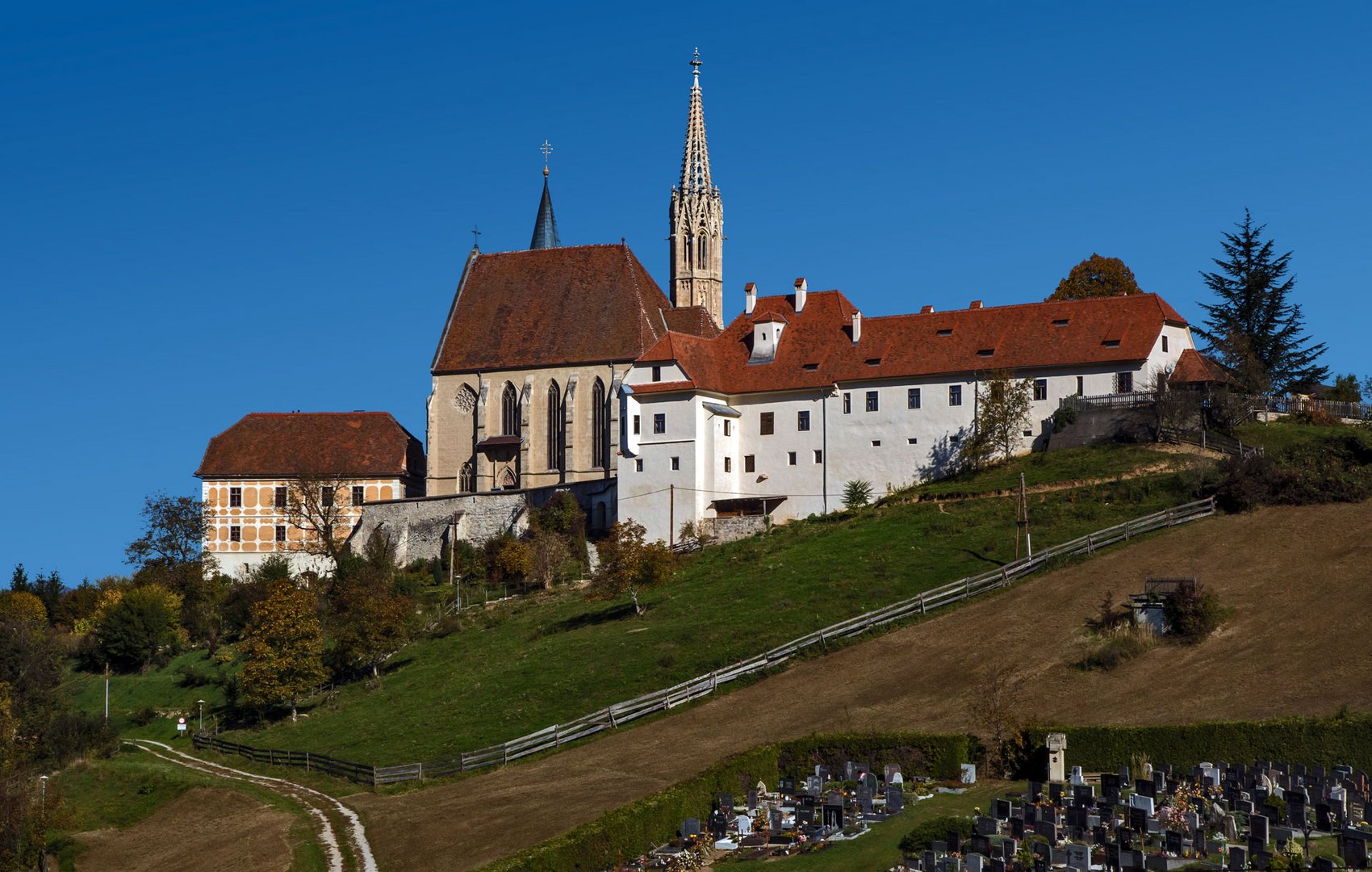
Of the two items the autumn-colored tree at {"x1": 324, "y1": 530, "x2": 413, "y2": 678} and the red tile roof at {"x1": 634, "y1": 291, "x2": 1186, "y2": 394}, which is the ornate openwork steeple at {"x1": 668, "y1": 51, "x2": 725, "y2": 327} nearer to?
the red tile roof at {"x1": 634, "y1": 291, "x2": 1186, "y2": 394}

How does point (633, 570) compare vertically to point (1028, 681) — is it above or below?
above

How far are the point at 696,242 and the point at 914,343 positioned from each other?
26613 millimetres

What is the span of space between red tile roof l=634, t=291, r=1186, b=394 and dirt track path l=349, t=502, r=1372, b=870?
16.8 metres

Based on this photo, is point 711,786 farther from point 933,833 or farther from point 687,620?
point 687,620

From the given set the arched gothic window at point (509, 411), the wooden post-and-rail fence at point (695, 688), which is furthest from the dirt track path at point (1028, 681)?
the arched gothic window at point (509, 411)

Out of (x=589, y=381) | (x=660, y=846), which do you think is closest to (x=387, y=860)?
(x=660, y=846)

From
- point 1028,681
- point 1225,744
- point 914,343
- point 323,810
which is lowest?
point 323,810

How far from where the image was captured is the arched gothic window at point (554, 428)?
90.8 m

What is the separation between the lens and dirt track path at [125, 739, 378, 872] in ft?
126

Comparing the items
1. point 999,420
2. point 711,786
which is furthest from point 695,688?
point 999,420

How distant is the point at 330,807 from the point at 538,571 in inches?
1237

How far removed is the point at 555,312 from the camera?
9462cm

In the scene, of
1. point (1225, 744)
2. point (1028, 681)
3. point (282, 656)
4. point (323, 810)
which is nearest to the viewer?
point (1225, 744)

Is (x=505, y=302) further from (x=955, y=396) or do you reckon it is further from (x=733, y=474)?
(x=955, y=396)
